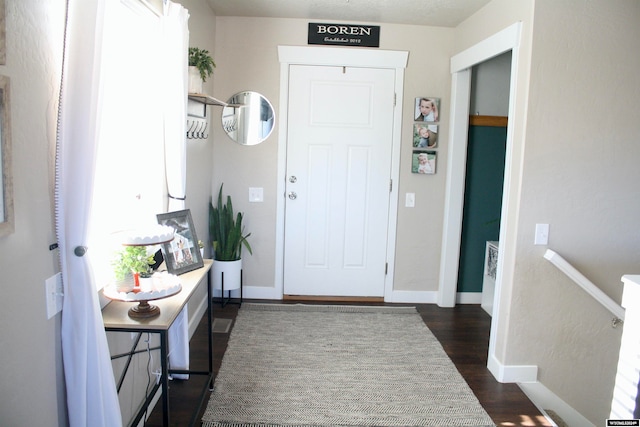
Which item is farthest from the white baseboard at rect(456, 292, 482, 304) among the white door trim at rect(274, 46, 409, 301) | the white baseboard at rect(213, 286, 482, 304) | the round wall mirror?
the round wall mirror

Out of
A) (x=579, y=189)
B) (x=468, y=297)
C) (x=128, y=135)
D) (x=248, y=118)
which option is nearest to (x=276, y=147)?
(x=248, y=118)

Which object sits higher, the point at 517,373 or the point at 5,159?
the point at 5,159

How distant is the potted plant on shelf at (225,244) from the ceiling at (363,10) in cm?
149

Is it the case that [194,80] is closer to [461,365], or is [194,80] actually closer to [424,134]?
[424,134]

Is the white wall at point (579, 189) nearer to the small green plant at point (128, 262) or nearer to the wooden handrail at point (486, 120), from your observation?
the wooden handrail at point (486, 120)

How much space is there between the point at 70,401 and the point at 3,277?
0.53 m

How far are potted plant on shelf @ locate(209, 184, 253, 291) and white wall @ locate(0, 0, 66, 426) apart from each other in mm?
2329

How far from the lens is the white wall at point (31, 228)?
1.25m

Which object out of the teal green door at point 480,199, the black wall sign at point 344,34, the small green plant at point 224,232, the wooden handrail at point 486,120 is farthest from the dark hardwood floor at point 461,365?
the black wall sign at point 344,34

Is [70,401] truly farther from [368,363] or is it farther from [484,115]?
[484,115]

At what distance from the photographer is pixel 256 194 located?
13.5 ft

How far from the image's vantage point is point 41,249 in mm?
1405

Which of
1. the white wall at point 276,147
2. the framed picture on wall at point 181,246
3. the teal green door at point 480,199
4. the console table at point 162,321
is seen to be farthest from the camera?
the teal green door at point 480,199

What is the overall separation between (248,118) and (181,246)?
200cm
